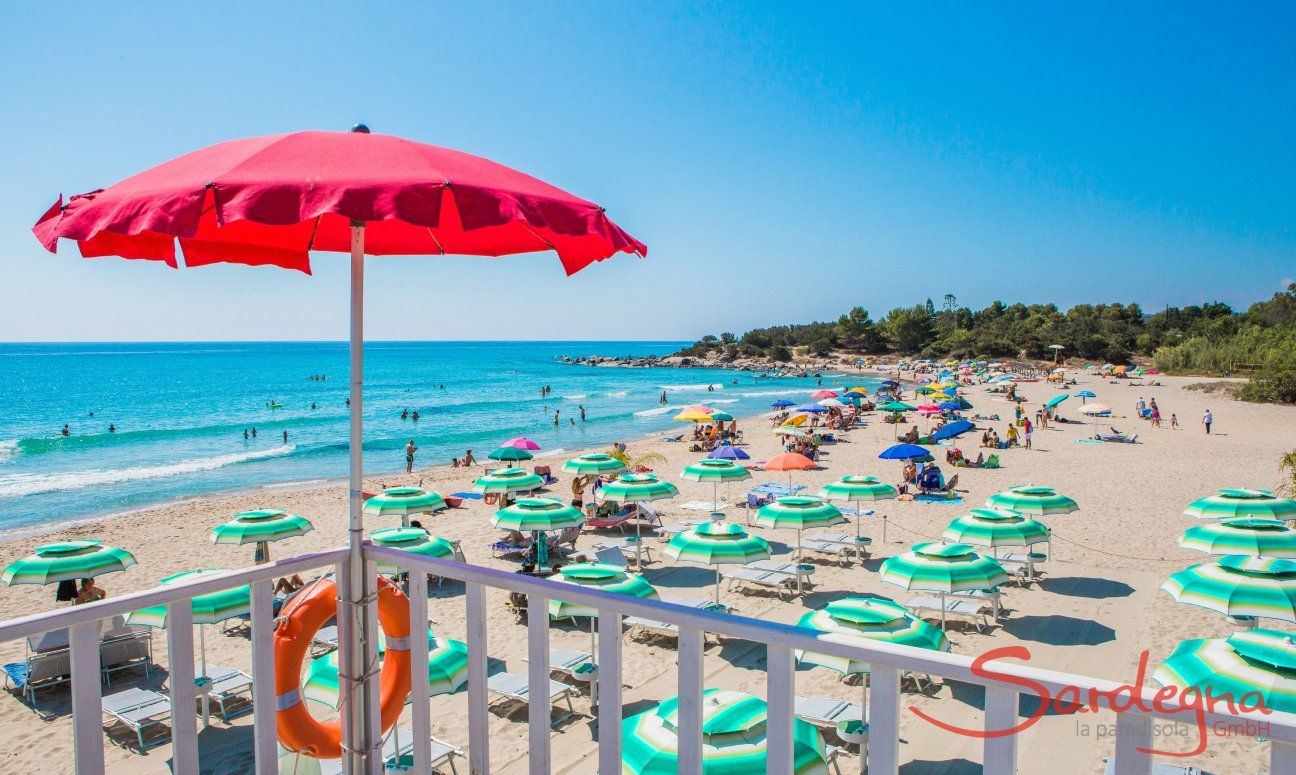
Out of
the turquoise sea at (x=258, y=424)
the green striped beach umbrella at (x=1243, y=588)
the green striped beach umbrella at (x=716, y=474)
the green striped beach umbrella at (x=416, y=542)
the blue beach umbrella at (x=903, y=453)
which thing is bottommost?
the turquoise sea at (x=258, y=424)

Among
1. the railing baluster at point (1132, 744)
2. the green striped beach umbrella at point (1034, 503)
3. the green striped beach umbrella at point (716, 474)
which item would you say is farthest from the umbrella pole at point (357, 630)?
the green striped beach umbrella at point (716, 474)

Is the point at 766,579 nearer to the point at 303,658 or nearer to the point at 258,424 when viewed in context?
the point at 303,658

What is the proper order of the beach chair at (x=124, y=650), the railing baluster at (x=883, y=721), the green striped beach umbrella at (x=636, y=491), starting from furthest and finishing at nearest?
the green striped beach umbrella at (x=636, y=491), the beach chair at (x=124, y=650), the railing baluster at (x=883, y=721)

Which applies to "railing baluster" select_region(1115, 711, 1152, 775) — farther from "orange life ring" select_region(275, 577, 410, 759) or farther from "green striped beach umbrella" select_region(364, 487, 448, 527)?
"green striped beach umbrella" select_region(364, 487, 448, 527)

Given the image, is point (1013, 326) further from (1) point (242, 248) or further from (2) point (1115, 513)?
(1) point (242, 248)

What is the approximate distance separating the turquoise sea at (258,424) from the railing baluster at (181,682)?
2422cm

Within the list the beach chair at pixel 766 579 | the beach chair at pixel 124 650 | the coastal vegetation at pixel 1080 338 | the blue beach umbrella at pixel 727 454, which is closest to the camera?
the beach chair at pixel 124 650

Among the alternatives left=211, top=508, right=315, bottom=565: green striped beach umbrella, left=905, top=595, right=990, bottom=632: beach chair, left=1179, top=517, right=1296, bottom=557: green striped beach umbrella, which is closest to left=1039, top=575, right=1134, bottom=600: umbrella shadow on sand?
left=1179, top=517, right=1296, bottom=557: green striped beach umbrella

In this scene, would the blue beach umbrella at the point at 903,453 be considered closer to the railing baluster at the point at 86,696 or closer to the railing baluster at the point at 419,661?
the railing baluster at the point at 419,661

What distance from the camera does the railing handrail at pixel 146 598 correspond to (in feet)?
6.60

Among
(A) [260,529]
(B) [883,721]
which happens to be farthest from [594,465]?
(B) [883,721]

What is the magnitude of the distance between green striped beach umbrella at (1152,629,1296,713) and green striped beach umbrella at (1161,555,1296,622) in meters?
2.05

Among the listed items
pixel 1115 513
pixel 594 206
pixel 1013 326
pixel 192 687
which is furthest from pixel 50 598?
pixel 1013 326

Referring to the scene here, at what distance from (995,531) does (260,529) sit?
10.2 metres
